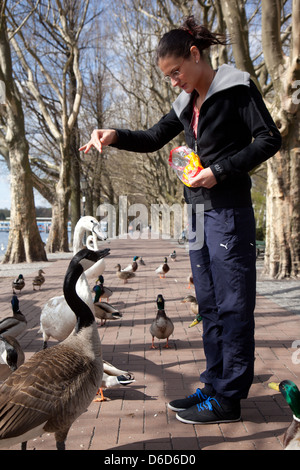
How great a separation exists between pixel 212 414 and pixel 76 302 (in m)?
A: 1.32

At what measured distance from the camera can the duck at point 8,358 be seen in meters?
4.20

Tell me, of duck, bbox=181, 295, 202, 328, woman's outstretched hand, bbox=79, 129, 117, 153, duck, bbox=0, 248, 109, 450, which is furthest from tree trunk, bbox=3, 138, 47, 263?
duck, bbox=0, 248, 109, 450

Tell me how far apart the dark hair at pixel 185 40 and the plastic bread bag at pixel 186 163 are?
66 cm

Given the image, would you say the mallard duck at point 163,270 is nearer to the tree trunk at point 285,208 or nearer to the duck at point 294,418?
the tree trunk at point 285,208

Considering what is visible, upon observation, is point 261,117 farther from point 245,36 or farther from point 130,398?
point 245,36

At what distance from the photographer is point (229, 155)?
304 centimetres

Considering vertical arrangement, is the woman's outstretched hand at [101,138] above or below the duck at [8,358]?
above

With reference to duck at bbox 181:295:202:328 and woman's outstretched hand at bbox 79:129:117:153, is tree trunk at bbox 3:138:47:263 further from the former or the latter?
woman's outstretched hand at bbox 79:129:117:153

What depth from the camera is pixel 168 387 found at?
4.12 m

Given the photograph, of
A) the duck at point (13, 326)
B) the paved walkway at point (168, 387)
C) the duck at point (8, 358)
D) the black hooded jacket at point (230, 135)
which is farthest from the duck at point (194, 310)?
the black hooded jacket at point (230, 135)

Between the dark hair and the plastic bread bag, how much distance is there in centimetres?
66

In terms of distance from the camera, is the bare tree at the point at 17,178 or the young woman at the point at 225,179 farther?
the bare tree at the point at 17,178

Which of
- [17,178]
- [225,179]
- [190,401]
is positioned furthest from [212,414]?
[17,178]

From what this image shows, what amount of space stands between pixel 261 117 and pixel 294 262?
8.95 metres
